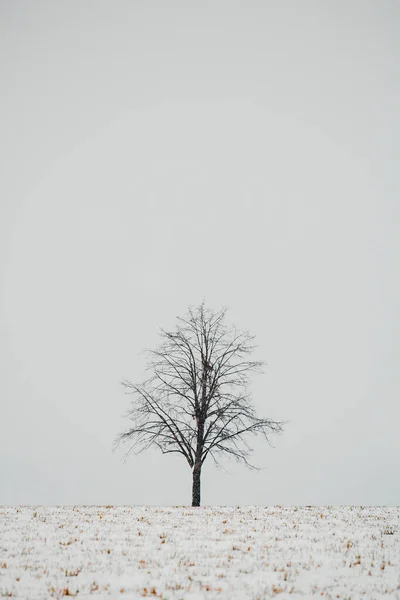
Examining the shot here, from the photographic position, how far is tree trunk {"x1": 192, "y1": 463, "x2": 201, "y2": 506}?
20.9m

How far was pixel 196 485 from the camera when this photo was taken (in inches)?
834

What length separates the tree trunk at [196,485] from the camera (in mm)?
20891

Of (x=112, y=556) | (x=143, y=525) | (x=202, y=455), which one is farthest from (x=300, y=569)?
(x=202, y=455)

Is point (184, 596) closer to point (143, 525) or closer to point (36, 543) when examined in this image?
point (36, 543)

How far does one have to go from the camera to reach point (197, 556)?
10078 mm

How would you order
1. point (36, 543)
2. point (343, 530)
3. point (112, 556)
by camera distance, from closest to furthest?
point (112, 556), point (36, 543), point (343, 530)

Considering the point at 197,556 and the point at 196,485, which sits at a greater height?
the point at 196,485

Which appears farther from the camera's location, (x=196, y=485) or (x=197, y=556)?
(x=196, y=485)

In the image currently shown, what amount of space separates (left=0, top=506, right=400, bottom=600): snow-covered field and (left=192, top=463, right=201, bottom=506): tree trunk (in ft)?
15.1

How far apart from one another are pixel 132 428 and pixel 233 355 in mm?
6687

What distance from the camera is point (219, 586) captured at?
7977mm

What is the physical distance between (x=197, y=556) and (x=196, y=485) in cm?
1155

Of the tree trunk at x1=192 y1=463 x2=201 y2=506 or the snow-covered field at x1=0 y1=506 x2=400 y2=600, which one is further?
the tree trunk at x1=192 y1=463 x2=201 y2=506

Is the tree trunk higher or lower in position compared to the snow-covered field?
higher
